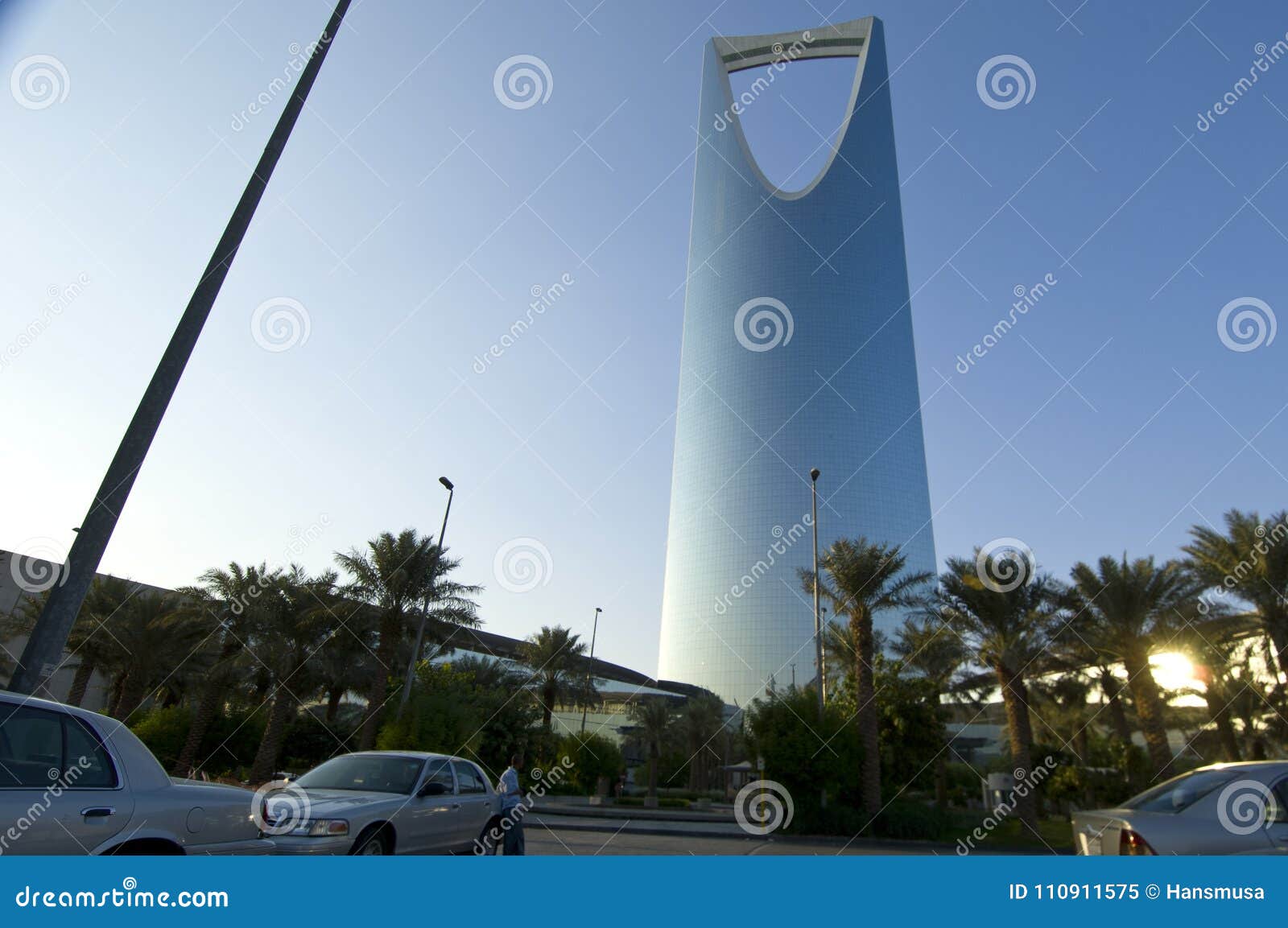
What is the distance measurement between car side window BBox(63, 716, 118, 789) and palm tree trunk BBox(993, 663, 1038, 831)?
87.2 ft

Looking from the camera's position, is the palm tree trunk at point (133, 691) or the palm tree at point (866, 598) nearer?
the palm tree at point (866, 598)

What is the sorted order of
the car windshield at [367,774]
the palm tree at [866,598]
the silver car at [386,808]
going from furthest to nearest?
1. the palm tree at [866,598]
2. the car windshield at [367,774]
3. the silver car at [386,808]

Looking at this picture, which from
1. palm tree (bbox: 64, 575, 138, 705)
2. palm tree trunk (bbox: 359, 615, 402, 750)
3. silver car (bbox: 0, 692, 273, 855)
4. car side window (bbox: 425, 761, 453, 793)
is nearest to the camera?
silver car (bbox: 0, 692, 273, 855)

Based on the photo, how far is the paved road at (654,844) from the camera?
45.6 ft

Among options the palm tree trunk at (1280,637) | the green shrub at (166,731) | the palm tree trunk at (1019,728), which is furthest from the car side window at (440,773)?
the green shrub at (166,731)

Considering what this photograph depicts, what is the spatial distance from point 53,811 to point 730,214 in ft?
445

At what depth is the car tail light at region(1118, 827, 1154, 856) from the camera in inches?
193

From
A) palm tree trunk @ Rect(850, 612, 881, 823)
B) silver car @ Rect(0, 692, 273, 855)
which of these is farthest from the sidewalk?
silver car @ Rect(0, 692, 273, 855)

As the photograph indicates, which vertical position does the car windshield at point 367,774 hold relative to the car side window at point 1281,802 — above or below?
below

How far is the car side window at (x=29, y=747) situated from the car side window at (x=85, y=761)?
5 cm

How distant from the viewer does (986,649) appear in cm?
2597

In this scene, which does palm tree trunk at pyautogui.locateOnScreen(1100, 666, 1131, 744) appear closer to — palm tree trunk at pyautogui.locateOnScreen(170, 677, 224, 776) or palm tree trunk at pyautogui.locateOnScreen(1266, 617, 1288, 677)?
palm tree trunk at pyautogui.locateOnScreen(1266, 617, 1288, 677)

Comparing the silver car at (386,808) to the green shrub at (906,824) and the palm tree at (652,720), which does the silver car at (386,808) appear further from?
the palm tree at (652,720)

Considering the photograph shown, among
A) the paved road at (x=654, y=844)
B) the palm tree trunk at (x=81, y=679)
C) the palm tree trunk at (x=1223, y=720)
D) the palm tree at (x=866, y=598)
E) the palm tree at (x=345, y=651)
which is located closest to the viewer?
the paved road at (x=654, y=844)
